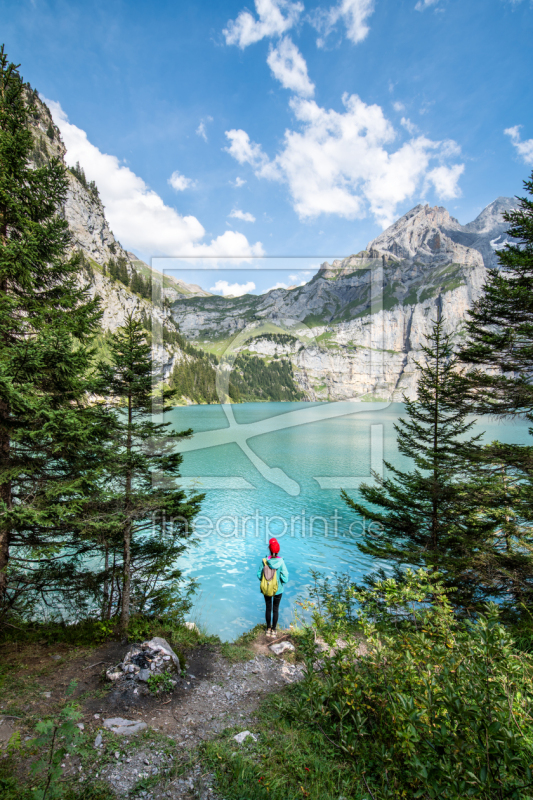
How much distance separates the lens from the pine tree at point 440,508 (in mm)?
9992

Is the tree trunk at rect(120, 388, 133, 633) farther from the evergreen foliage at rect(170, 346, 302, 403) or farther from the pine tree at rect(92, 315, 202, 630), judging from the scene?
the evergreen foliage at rect(170, 346, 302, 403)

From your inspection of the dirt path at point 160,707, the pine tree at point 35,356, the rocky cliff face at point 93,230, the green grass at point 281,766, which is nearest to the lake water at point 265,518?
the dirt path at point 160,707

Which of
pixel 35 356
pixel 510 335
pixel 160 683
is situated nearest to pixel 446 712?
pixel 160 683

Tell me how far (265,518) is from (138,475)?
1477 cm

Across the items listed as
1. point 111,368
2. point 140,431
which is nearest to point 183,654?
point 140,431

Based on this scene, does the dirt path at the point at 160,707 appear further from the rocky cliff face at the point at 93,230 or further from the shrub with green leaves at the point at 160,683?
the rocky cliff face at the point at 93,230

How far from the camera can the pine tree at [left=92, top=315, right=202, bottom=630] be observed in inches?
300

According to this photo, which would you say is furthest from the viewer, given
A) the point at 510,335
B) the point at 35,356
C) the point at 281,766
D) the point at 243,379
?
the point at 243,379

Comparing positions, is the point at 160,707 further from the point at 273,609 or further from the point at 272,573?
the point at 273,609

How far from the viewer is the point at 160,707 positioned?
5086mm

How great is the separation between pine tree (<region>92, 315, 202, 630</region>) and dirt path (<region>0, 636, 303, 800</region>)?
1.86 m

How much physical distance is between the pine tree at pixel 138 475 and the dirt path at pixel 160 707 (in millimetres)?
1861

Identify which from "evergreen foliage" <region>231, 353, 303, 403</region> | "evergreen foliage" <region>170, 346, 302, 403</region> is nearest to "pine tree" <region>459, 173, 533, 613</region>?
"evergreen foliage" <region>170, 346, 302, 403</region>

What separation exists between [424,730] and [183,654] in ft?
19.2
